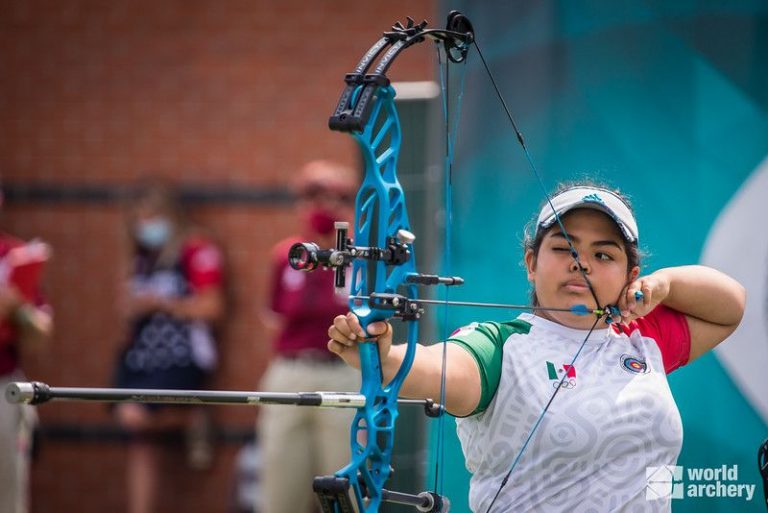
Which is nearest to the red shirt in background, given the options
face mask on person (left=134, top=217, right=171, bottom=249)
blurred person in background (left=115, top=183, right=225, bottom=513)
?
blurred person in background (left=115, top=183, right=225, bottom=513)

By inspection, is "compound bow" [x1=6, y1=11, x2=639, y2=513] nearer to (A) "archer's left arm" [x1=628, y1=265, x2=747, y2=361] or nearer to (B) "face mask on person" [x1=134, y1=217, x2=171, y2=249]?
(A) "archer's left arm" [x1=628, y1=265, x2=747, y2=361]

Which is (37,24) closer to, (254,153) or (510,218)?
(254,153)

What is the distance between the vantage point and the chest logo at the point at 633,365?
Answer: 9.42 feet

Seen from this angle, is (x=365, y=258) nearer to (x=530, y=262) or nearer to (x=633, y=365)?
(x=530, y=262)

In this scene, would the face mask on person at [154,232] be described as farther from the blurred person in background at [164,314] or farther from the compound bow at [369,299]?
the compound bow at [369,299]

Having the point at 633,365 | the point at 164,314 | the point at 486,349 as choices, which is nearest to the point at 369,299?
the point at 486,349

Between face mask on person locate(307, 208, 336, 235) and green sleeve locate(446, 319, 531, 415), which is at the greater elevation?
face mask on person locate(307, 208, 336, 235)

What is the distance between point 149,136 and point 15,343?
251 centimetres

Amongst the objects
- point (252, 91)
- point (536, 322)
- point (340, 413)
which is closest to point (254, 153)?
point (252, 91)

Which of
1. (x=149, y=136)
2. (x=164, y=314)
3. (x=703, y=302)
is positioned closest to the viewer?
(x=703, y=302)

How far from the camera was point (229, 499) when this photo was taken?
7.05 m

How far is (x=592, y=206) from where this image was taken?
2863mm

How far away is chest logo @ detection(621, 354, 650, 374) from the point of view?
9.42 ft

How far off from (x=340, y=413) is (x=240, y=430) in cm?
183
